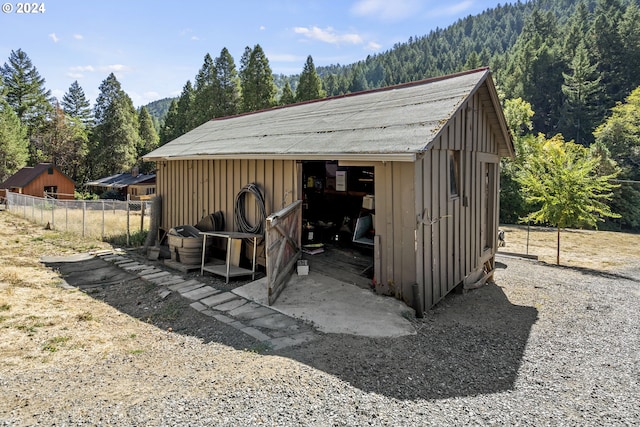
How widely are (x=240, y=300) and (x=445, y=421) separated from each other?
3.71m

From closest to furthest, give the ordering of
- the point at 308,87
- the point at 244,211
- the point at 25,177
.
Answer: the point at 244,211
the point at 25,177
the point at 308,87

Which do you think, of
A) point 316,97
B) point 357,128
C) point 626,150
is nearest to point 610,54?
point 626,150

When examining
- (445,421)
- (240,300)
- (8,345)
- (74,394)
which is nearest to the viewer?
(445,421)

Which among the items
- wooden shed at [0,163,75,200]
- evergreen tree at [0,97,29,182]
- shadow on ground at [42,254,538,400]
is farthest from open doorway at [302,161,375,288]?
evergreen tree at [0,97,29,182]

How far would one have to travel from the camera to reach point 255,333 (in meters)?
4.67

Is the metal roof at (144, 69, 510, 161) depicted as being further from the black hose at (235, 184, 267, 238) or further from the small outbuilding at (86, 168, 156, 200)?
the small outbuilding at (86, 168, 156, 200)

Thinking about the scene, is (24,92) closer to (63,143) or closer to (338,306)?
(63,143)

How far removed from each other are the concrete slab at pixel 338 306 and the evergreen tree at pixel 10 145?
118ft

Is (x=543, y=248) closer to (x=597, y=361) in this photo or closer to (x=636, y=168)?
(x=597, y=361)

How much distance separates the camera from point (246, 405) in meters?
3.02

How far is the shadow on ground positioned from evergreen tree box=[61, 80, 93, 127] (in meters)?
50.9

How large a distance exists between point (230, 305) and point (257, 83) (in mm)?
32382

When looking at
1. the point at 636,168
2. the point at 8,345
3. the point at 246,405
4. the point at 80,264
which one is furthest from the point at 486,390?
the point at 636,168

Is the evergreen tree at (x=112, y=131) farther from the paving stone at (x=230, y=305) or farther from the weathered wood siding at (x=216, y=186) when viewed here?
the paving stone at (x=230, y=305)
